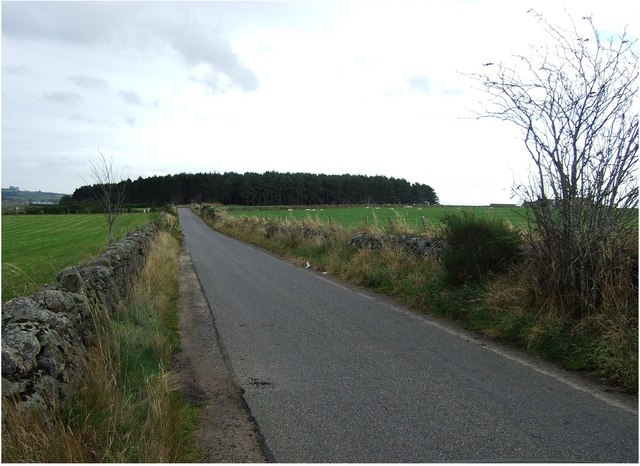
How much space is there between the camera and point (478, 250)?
363 inches

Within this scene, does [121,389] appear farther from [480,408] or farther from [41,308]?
[480,408]

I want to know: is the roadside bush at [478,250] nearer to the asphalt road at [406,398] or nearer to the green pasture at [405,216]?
the green pasture at [405,216]

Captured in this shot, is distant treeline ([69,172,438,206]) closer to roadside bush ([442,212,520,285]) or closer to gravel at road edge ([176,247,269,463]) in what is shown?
roadside bush ([442,212,520,285])

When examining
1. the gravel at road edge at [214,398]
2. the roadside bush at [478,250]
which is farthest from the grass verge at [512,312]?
the gravel at road edge at [214,398]

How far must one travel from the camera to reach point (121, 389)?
454 cm

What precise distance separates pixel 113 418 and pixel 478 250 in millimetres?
7105

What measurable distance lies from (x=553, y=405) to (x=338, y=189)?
5412 inches

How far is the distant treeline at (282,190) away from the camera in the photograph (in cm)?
14038

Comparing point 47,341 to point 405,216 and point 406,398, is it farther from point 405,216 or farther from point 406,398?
point 405,216

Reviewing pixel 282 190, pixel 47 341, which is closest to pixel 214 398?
pixel 47 341

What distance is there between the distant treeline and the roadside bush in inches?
5069

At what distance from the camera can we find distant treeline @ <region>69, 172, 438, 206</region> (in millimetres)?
140375

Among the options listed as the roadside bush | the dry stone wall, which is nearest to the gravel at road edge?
the dry stone wall

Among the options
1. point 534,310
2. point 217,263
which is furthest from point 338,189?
point 534,310
